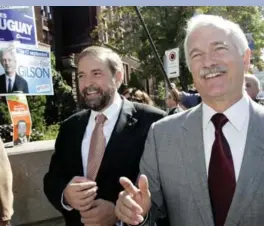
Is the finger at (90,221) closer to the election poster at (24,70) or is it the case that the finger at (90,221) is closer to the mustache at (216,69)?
the mustache at (216,69)

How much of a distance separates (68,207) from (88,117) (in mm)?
561

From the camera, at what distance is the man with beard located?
7.64 feet

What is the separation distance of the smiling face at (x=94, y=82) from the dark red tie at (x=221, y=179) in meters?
0.85

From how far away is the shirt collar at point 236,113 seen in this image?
1732 millimetres

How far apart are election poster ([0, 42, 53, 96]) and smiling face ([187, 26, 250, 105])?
2.88m

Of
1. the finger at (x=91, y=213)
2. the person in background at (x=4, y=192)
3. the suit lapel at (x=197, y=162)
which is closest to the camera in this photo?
the suit lapel at (x=197, y=162)

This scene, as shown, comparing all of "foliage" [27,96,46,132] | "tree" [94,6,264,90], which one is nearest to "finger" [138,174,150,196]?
"foliage" [27,96,46,132]

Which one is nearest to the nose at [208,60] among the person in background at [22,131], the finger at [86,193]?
the finger at [86,193]

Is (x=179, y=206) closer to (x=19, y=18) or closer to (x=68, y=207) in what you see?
(x=68, y=207)

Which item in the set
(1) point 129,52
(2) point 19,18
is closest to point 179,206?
(2) point 19,18

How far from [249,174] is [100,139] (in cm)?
97

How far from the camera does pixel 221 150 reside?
170cm

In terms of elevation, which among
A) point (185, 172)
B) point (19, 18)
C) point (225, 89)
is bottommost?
point (185, 172)

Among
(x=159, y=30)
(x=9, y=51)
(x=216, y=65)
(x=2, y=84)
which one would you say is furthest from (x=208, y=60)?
(x=159, y=30)
